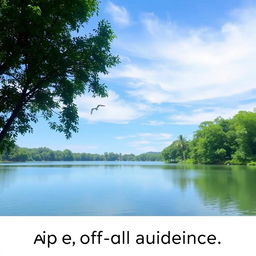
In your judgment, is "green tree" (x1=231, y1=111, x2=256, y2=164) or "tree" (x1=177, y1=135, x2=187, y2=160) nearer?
"green tree" (x1=231, y1=111, x2=256, y2=164)

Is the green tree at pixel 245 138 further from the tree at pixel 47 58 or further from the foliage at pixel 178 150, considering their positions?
the tree at pixel 47 58

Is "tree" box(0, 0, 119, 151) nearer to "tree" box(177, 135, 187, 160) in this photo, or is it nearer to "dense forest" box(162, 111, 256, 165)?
"dense forest" box(162, 111, 256, 165)

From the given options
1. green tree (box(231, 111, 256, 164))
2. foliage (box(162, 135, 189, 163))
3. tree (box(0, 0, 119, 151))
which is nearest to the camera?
tree (box(0, 0, 119, 151))

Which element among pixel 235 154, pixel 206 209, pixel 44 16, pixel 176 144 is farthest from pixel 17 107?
pixel 176 144

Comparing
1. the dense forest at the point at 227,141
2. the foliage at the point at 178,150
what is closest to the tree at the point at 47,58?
the dense forest at the point at 227,141

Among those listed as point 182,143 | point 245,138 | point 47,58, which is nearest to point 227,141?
point 245,138

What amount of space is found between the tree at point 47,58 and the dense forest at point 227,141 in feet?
252

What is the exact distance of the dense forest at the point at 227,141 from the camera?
87.8 metres

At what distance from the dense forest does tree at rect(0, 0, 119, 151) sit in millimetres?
76837

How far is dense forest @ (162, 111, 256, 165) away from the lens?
8781cm

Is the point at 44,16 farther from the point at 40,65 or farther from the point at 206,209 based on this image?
the point at 206,209

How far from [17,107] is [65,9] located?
3850 millimetres

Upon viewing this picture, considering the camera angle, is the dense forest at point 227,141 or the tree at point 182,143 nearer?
the dense forest at point 227,141

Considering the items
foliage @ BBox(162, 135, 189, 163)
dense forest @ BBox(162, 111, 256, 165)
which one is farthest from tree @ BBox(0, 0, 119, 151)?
foliage @ BBox(162, 135, 189, 163)
